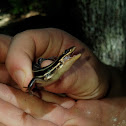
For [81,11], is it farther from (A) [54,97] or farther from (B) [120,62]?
(A) [54,97]

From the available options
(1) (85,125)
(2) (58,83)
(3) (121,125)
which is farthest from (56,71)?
(3) (121,125)

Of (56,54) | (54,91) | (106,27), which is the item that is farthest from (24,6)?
(54,91)

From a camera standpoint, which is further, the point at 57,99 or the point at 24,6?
the point at 24,6

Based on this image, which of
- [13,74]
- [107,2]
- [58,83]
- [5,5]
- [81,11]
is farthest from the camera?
[81,11]

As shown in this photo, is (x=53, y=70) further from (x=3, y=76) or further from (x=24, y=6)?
(x=24, y=6)

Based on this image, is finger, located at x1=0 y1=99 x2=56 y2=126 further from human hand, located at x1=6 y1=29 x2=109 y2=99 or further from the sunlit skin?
human hand, located at x1=6 y1=29 x2=109 y2=99

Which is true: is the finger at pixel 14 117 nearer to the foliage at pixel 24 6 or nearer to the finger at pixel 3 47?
the finger at pixel 3 47

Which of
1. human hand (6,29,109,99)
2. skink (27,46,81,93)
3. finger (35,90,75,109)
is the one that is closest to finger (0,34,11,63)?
human hand (6,29,109,99)
